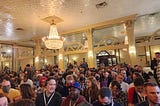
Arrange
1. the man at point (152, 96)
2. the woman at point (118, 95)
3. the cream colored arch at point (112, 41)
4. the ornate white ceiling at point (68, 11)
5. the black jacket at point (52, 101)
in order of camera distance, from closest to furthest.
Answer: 1. the man at point (152, 96)
2. the black jacket at point (52, 101)
3. the woman at point (118, 95)
4. the ornate white ceiling at point (68, 11)
5. the cream colored arch at point (112, 41)

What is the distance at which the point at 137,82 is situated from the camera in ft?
10.2

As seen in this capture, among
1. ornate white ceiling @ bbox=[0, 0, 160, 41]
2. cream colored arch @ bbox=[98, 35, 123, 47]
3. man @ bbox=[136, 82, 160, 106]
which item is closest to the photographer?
man @ bbox=[136, 82, 160, 106]

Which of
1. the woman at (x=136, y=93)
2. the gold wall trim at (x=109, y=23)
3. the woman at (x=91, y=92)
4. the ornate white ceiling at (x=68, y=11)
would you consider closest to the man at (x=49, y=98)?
the woman at (x=91, y=92)

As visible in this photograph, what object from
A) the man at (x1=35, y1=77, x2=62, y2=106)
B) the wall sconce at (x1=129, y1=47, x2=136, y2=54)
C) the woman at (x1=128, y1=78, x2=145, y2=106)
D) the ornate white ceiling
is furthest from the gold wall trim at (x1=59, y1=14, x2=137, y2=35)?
the man at (x1=35, y1=77, x2=62, y2=106)

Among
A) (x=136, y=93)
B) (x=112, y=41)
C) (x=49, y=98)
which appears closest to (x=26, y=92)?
(x=49, y=98)

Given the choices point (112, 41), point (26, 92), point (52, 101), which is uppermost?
point (112, 41)

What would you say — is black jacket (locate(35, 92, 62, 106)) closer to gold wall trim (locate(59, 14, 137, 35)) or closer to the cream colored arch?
gold wall trim (locate(59, 14, 137, 35))

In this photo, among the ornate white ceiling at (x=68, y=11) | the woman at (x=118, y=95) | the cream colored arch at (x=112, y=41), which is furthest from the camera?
the cream colored arch at (x=112, y=41)

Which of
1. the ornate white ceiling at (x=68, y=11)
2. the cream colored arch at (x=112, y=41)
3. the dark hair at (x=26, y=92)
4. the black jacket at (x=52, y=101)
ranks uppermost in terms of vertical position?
the ornate white ceiling at (x=68, y=11)

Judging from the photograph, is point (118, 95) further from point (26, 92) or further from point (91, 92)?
point (26, 92)

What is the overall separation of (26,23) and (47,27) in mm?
1276

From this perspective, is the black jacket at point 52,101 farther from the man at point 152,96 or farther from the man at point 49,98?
the man at point 152,96

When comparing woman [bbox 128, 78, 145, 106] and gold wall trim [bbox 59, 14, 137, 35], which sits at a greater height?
gold wall trim [bbox 59, 14, 137, 35]

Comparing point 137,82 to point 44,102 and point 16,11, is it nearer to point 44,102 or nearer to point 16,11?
point 44,102
